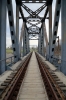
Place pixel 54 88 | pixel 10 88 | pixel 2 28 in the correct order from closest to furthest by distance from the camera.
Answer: pixel 10 88 < pixel 54 88 < pixel 2 28

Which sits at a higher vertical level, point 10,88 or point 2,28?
point 2,28

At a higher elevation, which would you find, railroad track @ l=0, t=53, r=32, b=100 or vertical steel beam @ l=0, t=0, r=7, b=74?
vertical steel beam @ l=0, t=0, r=7, b=74

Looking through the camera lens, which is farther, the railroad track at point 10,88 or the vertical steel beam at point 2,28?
the vertical steel beam at point 2,28

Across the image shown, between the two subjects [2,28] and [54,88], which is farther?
[2,28]

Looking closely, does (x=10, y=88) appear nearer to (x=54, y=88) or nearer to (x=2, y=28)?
(x=54, y=88)

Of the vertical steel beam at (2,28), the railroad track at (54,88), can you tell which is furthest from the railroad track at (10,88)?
the vertical steel beam at (2,28)

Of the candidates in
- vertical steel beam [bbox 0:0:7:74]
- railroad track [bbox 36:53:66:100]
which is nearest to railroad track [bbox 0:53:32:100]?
railroad track [bbox 36:53:66:100]

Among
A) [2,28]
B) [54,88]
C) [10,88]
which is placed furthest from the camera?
[2,28]

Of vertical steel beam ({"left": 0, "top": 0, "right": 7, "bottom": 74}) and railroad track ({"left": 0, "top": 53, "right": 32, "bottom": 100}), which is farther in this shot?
vertical steel beam ({"left": 0, "top": 0, "right": 7, "bottom": 74})

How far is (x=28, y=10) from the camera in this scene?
28516mm

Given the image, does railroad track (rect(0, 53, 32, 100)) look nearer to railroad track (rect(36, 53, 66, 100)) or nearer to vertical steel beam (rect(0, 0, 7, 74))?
railroad track (rect(36, 53, 66, 100))

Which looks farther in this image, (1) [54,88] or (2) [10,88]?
(1) [54,88]

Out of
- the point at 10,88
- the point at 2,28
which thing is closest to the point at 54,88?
the point at 10,88

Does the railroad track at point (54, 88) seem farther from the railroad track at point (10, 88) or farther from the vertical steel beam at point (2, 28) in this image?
the vertical steel beam at point (2, 28)
